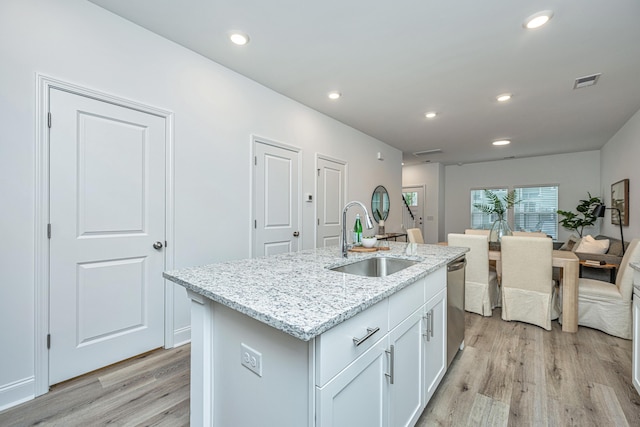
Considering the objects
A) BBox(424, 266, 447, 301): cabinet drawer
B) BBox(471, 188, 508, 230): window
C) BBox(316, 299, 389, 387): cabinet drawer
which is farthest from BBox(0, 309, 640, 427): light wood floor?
BBox(471, 188, 508, 230): window

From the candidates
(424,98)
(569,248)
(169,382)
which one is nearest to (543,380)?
(169,382)

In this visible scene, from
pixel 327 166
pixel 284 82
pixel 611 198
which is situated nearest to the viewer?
pixel 284 82

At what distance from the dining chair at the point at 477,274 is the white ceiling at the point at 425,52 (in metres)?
1.69

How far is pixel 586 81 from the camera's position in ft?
9.53

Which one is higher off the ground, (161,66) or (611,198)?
(161,66)

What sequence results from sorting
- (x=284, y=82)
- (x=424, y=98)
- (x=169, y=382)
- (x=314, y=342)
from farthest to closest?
(x=424, y=98), (x=284, y=82), (x=169, y=382), (x=314, y=342)

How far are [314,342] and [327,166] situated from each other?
3423mm

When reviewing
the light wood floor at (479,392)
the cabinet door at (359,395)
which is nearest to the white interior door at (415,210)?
the light wood floor at (479,392)

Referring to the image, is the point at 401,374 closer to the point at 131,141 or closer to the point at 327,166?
the point at 131,141

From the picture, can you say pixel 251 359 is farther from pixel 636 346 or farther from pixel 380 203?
pixel 380 203

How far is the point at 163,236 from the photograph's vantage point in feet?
7.70

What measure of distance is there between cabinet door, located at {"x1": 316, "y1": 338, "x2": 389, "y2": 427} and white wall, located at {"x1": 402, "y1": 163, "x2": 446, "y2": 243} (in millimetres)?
6971

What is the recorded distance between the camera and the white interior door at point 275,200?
122 inches

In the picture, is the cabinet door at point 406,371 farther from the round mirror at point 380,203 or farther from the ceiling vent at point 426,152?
the ceiling vent at point 426,152
